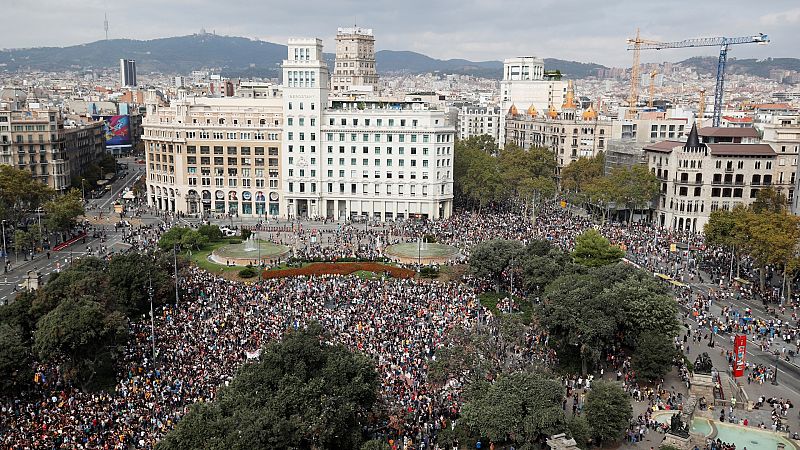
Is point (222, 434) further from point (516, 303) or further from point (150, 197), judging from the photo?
point (150, 197)

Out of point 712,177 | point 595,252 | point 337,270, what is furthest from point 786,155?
point 337,270

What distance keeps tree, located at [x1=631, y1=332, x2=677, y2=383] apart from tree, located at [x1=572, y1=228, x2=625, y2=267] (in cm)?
2179

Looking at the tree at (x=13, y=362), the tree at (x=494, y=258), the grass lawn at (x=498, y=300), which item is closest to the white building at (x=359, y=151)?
the tree at (x=494, y=258)

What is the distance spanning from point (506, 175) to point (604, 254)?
3885cm

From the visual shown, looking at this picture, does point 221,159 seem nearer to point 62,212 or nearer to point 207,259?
point 62,212

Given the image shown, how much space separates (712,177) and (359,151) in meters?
47.2

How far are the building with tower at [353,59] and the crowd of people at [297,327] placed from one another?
4605 inches

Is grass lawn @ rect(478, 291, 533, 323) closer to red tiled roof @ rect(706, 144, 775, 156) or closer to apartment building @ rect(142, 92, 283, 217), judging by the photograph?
red tiled roof @ rect(706, 144, 775, 156)

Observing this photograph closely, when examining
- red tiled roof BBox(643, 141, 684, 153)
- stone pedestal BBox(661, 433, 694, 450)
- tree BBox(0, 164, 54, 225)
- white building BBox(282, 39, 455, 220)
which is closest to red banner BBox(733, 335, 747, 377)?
stone pedestal BBox(661, 433, 694, 450)

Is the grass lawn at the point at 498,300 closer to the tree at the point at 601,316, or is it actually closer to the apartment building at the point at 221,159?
the tree at the point at 601,316

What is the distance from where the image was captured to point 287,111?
10088cm

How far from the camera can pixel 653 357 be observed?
43.9m

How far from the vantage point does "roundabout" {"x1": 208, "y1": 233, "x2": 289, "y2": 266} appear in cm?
7344

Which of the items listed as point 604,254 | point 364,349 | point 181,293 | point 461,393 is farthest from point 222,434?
point 604,254
